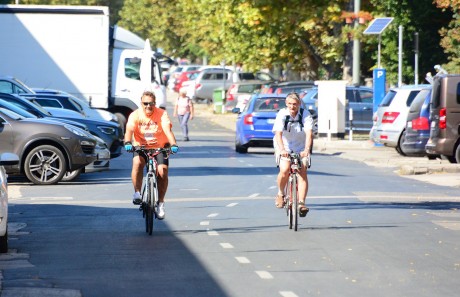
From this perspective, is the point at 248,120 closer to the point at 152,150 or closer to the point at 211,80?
the point at 152,150

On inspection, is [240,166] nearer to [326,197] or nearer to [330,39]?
[326,197]

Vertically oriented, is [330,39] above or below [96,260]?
above

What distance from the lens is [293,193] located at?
52.2 ft

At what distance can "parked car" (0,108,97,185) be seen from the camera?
23297 millimetres

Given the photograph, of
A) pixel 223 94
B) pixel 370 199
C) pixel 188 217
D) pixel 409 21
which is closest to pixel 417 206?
pixel 370 199

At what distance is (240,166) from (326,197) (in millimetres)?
8232

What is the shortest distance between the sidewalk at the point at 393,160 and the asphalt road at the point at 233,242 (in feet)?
4.83

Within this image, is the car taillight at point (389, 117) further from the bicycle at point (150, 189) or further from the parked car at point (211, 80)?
the parked car at point (211, 80)

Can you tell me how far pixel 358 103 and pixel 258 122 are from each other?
27.7ft

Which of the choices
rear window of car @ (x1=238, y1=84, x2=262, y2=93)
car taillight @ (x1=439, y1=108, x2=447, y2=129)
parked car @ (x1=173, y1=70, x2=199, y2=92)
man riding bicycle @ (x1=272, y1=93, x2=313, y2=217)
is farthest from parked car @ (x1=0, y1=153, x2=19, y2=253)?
parked car @ (x1=173, y1=70, x2=199, y2=92)

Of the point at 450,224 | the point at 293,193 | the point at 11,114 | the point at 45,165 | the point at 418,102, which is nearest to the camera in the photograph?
the point at 293,193

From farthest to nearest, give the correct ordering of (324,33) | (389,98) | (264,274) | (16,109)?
1. (324,33)
2. (389,98)
3. (16,109)
4. (264,274)

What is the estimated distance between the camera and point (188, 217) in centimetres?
1756

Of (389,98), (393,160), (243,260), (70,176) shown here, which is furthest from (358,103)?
(243,260)
